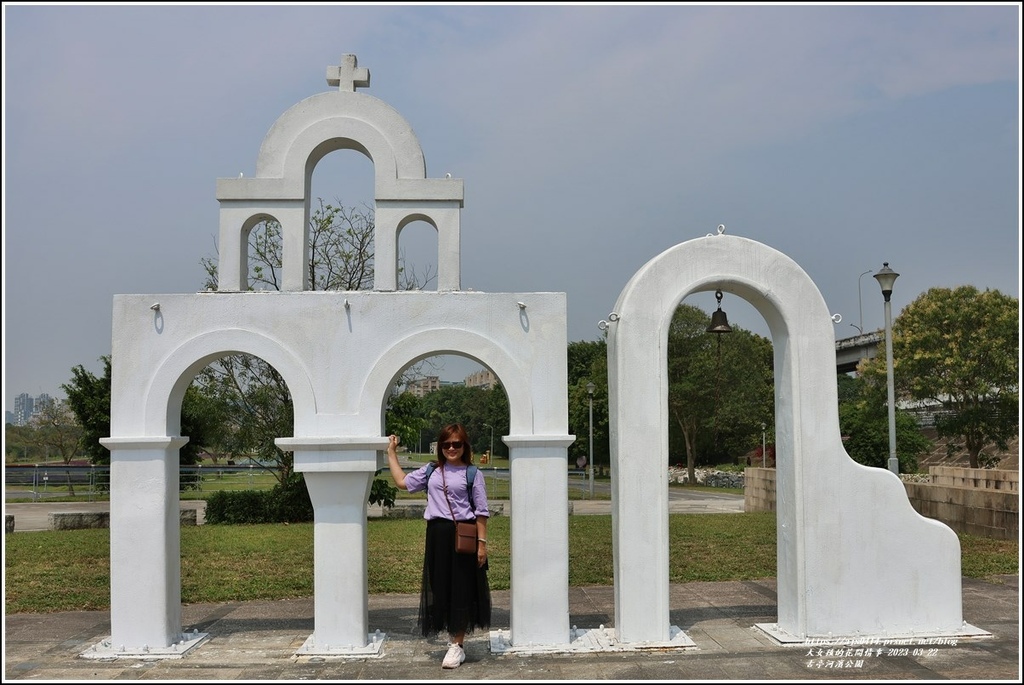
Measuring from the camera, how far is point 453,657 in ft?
23.6

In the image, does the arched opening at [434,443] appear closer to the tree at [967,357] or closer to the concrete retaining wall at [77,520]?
the concrete retaining wall at [77,520]

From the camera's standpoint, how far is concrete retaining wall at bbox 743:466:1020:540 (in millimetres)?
15633

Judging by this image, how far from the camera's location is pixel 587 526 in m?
19.8

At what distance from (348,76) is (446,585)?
4.70 meters

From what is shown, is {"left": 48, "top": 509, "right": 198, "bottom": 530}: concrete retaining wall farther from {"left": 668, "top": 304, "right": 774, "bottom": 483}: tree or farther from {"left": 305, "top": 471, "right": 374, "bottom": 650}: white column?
{"left": 668, "top": 304, "right": 774, "bottom": 483}: tree

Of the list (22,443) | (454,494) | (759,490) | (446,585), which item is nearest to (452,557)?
(446,585)

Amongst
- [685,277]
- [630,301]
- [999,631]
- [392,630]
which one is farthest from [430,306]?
[999,631]

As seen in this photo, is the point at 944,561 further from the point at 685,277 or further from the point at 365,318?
the point at 365,318

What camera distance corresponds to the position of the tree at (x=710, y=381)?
43.2m

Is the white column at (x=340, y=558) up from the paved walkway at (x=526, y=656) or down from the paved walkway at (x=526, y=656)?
up

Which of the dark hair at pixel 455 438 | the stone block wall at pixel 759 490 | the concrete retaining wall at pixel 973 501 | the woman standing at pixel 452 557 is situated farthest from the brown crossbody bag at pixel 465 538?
the stone block wall at pixel 759 490

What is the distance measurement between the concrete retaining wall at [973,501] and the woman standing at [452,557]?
985cm

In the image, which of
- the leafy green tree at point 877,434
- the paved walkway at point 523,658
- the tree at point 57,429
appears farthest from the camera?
the tree at point 57,429

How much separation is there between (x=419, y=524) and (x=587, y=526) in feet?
12.4
